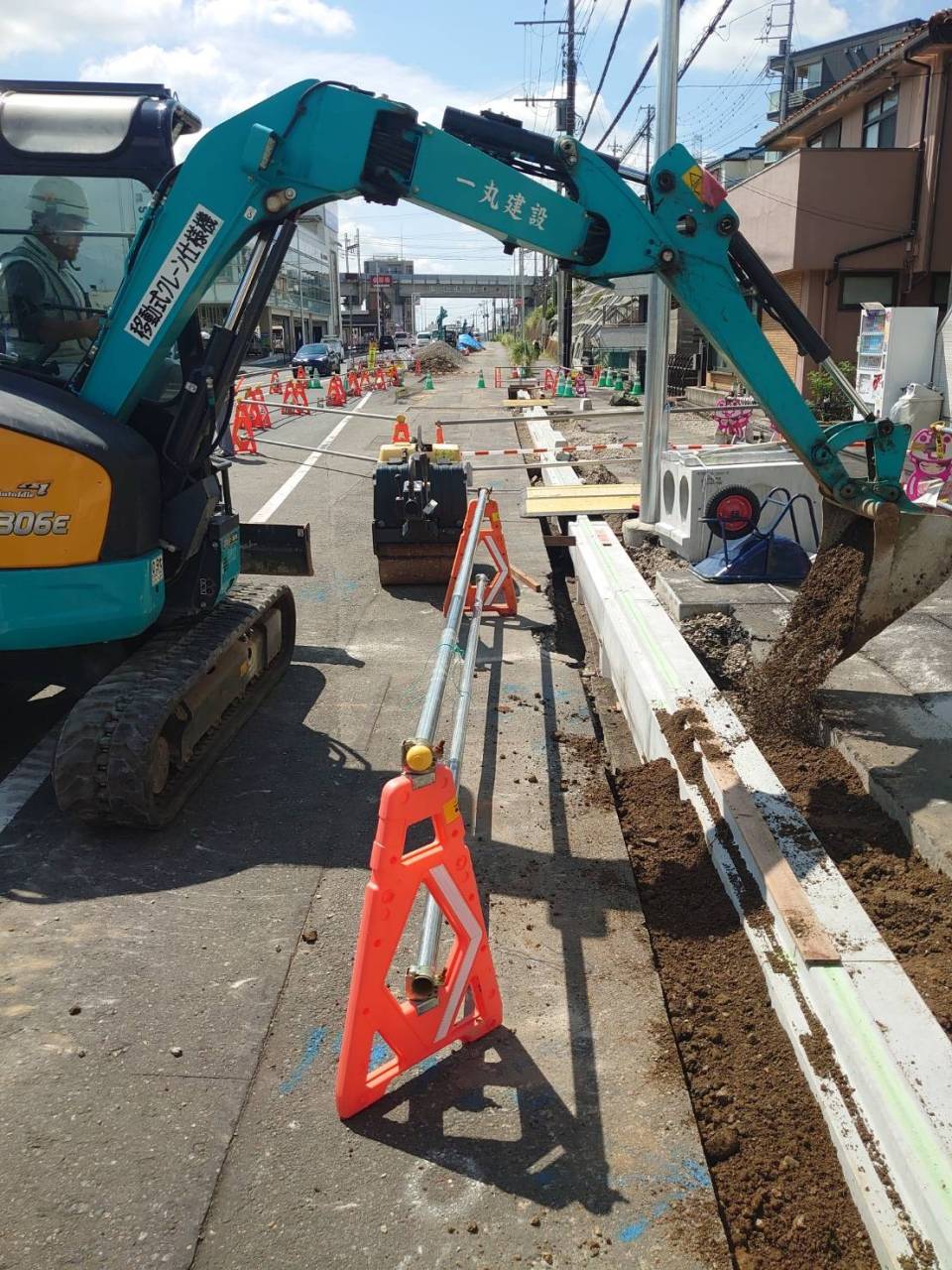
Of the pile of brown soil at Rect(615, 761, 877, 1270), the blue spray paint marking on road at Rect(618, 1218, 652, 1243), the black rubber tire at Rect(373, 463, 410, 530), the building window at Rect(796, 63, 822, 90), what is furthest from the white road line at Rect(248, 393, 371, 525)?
the building window at Rect(796, 63, 822, 90)

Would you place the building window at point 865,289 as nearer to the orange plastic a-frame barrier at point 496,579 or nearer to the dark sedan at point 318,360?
the orange plastic a-frame barrier at point 496,579

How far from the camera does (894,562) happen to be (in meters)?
5.38

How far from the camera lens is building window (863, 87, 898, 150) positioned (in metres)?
24.2

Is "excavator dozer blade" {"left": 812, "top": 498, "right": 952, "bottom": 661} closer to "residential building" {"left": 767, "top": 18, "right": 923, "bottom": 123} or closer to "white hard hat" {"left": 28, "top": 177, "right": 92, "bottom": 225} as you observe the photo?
"white hard hat" {"left": 28, "top": 177, "right": 92, "bottom": 225}

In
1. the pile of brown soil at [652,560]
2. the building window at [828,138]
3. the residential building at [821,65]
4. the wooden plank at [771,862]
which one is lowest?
the wooden plank at [771,862]

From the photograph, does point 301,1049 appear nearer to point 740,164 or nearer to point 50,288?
point 50,288

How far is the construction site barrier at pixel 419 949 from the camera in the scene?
3.19m

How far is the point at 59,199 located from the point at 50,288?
473 millimetres

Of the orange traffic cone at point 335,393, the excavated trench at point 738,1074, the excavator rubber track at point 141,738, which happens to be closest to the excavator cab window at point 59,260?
the excavator rubber track at point 141,738

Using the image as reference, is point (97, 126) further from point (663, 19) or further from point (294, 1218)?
point (663, 19)

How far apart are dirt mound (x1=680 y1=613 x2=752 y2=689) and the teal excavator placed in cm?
148

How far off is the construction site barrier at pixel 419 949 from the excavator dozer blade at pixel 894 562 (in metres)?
2.83

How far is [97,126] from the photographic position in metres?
5.45

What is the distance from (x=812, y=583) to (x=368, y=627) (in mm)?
4066
